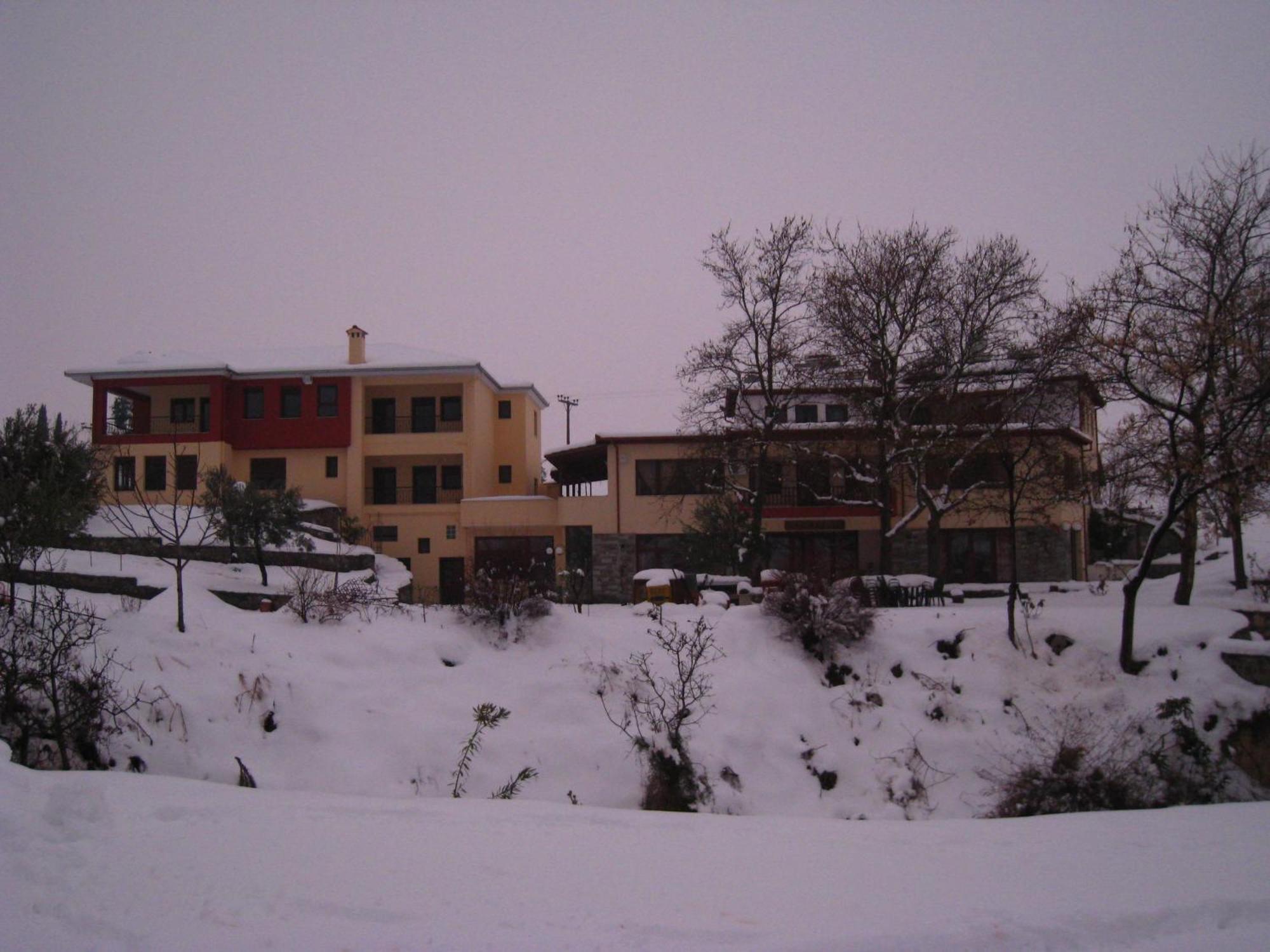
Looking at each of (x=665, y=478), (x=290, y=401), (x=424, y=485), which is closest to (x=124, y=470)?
(x=290, y=401)

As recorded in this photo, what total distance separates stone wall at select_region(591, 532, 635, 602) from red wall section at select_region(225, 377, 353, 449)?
11.2 m

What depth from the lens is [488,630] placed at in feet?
44.0

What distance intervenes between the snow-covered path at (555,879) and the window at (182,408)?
1221 inches

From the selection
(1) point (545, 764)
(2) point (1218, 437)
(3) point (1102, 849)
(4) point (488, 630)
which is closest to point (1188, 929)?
(3) point (1102, 849)

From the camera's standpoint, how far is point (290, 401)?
3403 centimetres

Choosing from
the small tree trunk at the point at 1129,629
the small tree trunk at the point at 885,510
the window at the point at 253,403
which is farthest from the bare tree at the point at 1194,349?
the window at the point at 253,403

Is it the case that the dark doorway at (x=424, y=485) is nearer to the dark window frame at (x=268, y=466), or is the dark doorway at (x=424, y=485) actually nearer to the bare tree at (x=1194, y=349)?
the dark window frame at (x=268, y=466)

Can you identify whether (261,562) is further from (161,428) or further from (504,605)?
(161,428)

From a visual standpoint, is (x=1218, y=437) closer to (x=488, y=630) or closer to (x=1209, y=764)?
(x=1209, y=764)

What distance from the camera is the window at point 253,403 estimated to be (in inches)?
1336

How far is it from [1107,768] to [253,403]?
3260 centimetres

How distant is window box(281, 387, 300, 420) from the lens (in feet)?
111

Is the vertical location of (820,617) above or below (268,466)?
below

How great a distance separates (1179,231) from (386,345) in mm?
30737
